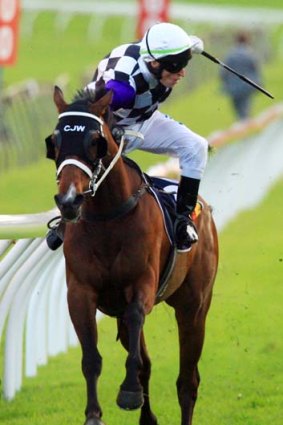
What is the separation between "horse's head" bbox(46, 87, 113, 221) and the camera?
612 centimetres

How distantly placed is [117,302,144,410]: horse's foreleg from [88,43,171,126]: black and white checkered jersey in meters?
0.95

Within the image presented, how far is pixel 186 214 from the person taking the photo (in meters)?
7.34

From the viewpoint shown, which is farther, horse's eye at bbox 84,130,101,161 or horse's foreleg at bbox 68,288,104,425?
horse's foreleg at bbox 68,288,104,425

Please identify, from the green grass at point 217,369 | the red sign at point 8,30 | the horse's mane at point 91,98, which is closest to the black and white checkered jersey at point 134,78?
the horse's mane at point 91,98

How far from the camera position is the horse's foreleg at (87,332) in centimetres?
651

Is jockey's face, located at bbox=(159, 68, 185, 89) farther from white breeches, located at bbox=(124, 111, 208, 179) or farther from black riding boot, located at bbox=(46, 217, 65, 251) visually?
black riding boot, located at bbox=(46, 217, 65, 251)

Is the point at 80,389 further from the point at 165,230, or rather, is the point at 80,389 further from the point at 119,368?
the point at 165,230

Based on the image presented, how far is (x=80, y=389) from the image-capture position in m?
8.52

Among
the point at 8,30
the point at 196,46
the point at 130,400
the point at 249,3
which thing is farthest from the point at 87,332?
the point at 249,3

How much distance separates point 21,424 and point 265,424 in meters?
1.17

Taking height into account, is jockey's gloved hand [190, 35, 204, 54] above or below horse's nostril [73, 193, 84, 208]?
below

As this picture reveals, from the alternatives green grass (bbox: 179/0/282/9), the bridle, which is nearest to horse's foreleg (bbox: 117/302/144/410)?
the bridle

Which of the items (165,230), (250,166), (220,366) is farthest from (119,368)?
(250,166)

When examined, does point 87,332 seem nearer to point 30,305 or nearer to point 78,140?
point 78,140
